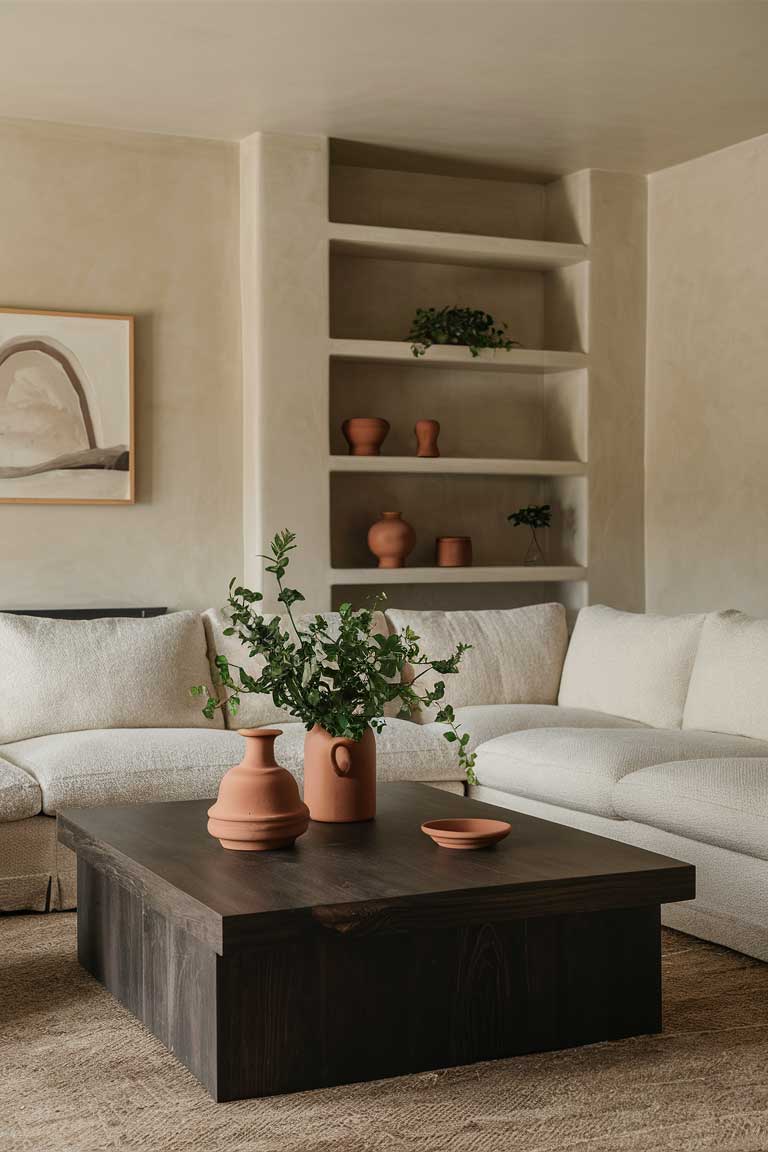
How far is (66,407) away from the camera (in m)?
5.18

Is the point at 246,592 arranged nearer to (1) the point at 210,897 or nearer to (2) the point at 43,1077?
(1) the point at 210,897

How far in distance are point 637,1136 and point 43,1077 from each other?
3.65 ft

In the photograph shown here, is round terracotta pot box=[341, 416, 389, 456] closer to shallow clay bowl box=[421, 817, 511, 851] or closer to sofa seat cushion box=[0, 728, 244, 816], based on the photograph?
sofa seat cushion box=[0, 728, 244, 816]

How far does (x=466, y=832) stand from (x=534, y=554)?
130 inches

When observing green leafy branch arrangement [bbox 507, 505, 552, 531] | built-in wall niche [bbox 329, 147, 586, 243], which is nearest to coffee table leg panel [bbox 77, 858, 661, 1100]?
green leafy branch arrangement [bbox 507, 505, 552, 531]

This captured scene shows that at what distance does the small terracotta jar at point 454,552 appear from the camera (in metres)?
5.73

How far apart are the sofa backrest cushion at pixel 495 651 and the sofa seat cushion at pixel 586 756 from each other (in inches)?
24.5

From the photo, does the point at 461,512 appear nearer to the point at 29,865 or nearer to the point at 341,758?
the point at 29,865

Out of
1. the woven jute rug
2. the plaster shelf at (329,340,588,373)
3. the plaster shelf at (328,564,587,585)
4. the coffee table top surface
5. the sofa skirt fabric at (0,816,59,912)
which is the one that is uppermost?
the plaster shelf at (329,340,588,373)

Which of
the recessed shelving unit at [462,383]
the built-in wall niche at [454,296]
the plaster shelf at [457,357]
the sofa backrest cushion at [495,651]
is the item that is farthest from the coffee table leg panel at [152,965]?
the built-in wall niche at [454,296]

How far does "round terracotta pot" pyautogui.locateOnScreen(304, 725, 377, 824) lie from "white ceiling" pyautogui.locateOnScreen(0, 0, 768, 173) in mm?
2257

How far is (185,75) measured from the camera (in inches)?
183

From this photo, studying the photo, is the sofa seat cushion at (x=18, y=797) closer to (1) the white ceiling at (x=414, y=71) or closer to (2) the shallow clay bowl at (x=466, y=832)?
(2) the shallow clay bowl at (x=466, y=832)

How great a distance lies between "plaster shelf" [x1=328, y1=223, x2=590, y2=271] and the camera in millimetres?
5504
